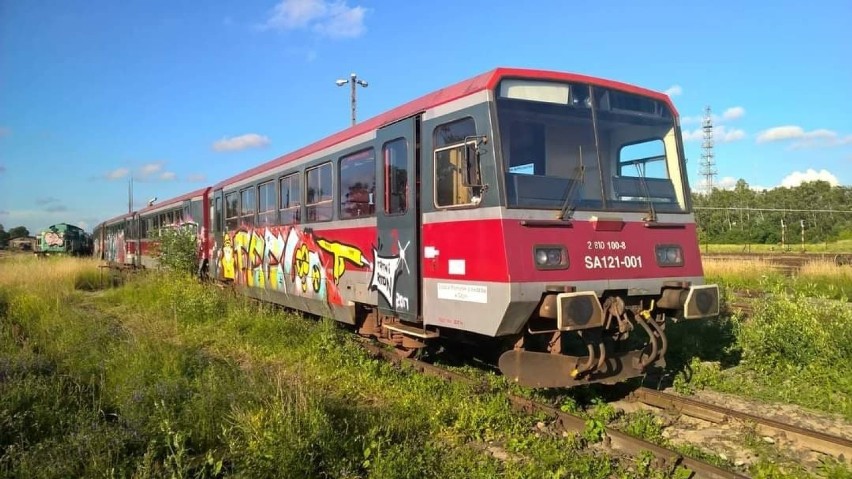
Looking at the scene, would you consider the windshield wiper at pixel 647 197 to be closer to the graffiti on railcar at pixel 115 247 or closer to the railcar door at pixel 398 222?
the railcar door at pixel 398 222

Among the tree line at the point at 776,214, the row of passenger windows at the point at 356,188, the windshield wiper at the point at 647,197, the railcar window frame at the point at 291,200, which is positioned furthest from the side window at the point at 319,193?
the tree line at the point at 776,214

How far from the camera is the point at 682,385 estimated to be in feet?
22.3

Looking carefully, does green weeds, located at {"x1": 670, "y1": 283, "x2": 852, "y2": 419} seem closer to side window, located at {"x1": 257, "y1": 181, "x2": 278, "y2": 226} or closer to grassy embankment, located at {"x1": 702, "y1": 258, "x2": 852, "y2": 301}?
grassy embankment, located at {"x1": 702, "y1": 258, "x2": 852, "y2": 301}

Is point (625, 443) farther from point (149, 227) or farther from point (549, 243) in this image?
point (149, 227)

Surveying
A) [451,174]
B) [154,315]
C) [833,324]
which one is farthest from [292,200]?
[833,324]

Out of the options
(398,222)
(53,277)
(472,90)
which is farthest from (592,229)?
(53,277)

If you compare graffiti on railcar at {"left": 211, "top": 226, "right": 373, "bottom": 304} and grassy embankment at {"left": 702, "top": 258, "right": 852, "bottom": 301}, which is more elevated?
graffiti on railcar at {"left": 211, "top": 226, "right": 373, "bottom": 304}

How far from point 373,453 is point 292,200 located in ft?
22.1

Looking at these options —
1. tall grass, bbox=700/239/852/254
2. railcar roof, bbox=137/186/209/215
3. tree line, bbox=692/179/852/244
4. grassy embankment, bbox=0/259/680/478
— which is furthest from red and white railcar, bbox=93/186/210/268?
tree line, bbox=692/179/852/244

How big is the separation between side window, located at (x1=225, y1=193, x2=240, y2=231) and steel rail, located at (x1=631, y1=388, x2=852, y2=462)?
1033cm

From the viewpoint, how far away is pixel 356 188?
820 cm

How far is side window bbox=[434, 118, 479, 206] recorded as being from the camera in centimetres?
574

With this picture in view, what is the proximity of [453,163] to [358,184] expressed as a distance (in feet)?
8.01

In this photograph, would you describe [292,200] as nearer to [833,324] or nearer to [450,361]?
[450,361]
